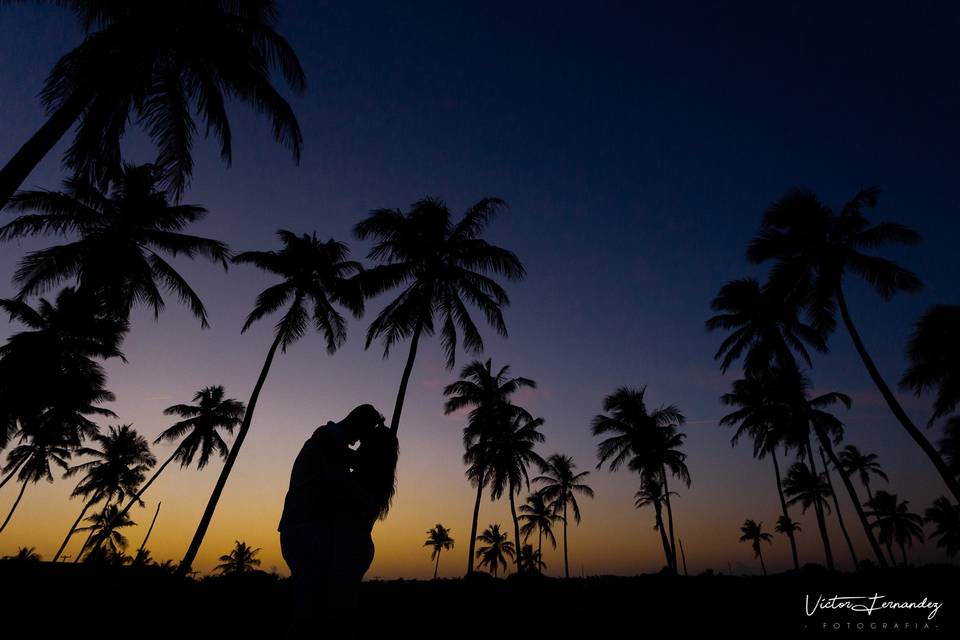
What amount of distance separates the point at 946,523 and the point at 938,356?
55566 millimetres

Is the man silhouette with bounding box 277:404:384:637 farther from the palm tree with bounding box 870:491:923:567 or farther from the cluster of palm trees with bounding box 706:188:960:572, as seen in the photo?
the palm tree with bounding box 870:491:923:567

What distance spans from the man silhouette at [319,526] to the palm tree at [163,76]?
26.6 ft

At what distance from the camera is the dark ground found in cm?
718

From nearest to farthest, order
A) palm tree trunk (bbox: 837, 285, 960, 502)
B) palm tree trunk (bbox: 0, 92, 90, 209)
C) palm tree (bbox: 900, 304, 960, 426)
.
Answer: palm tree trunk (bbox: 0, 92, 90, 209), palm tree trunk (bbox: 837, 285, 960, 502), palm tree (bbox: 900, 304, 960, 426)

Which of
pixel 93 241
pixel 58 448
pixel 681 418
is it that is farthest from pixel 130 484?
pixel 681 418

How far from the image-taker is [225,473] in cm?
1666

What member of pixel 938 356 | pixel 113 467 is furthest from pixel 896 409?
pixel 113 467

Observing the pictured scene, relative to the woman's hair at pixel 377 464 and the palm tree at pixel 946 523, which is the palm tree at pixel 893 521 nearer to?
the palm tree at pixel 946 523

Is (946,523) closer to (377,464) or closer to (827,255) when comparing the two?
(827,255)

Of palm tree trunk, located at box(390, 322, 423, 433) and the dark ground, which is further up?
palm tree trunk, located at box(390, 322, 423, 433)

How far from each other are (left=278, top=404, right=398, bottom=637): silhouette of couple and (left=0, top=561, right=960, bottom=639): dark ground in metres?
6.10

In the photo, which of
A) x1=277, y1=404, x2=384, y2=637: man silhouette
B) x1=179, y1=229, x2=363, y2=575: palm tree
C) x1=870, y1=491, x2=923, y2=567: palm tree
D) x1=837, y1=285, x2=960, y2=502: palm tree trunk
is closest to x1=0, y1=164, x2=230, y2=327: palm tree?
x1=179, y1=229, x2=363, y2=575: palm tree

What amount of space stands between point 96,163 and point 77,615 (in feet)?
26.5

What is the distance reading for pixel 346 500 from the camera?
2.64m
